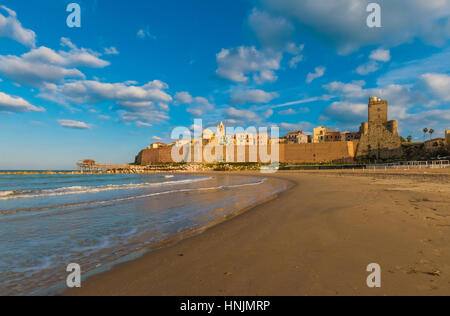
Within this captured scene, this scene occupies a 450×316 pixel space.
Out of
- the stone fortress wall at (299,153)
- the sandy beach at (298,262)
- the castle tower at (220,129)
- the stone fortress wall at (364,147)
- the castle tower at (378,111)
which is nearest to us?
the sandy beach at (298,262)

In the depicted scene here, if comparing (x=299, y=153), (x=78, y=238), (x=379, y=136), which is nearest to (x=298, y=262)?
(x=78, y=238)

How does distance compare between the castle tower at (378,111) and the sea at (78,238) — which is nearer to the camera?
the sea at (78,238)

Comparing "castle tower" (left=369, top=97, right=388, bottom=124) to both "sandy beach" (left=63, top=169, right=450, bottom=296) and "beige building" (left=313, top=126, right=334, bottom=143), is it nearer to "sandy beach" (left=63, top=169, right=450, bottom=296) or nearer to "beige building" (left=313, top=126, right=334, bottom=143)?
"beige building" (left=313, top=126, right=334, bottom=143)

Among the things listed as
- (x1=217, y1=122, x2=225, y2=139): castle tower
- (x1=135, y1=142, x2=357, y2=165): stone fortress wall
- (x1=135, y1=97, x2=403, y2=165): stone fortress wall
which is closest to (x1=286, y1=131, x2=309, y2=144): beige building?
(x1=135, y1=142, x2=357, y2=165): stone fortress wall

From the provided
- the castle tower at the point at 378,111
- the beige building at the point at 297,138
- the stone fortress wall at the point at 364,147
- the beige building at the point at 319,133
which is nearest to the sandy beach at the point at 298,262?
→ the stone fortress wall at the point at 364,147

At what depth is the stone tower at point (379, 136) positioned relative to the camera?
5612 centimetres

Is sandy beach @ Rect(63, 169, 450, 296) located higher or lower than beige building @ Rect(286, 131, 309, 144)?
lower

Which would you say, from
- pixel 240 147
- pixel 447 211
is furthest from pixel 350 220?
pixel 240 147

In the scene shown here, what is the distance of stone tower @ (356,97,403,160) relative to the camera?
5612 cm

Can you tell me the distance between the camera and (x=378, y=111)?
6088 centimetres

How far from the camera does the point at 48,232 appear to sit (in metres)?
5.75

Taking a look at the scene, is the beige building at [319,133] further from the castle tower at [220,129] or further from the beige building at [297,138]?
the castle tower at [220,129]

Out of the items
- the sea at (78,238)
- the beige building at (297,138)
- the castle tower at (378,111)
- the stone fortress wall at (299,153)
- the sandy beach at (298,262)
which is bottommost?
the sea at (78,238)

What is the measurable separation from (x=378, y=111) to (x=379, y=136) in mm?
7967
